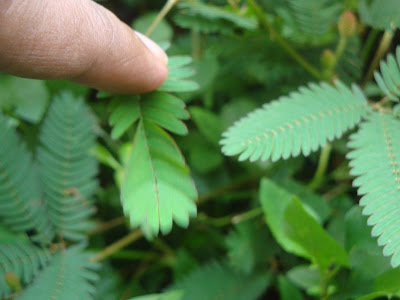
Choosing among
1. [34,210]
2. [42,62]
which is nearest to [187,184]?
[42,62]

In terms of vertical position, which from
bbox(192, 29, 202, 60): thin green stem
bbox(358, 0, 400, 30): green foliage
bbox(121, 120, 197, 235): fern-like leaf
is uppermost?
bbox(358, 0, 400, 30): green foliage

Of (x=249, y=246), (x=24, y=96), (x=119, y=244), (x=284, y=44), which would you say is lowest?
(x=119, y=244)

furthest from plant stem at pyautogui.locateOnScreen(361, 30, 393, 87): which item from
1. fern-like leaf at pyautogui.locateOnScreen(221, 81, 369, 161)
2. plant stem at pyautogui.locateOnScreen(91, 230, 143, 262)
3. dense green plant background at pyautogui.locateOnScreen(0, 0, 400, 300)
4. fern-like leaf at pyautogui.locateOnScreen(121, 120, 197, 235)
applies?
plant stem at pyautogui.locateOnScreen(91, 230, 143, 262)

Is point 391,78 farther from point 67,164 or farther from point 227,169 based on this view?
point 67,164

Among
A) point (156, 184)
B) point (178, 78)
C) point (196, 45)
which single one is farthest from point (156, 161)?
point (196, 45)

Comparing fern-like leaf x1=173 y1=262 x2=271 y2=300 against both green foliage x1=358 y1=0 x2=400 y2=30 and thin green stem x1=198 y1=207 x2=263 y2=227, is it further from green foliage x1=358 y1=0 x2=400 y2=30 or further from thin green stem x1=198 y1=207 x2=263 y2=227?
green foliage x1=358 y1=0 x2=400 y2=30

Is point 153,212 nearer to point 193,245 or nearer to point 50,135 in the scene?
point 50,135
